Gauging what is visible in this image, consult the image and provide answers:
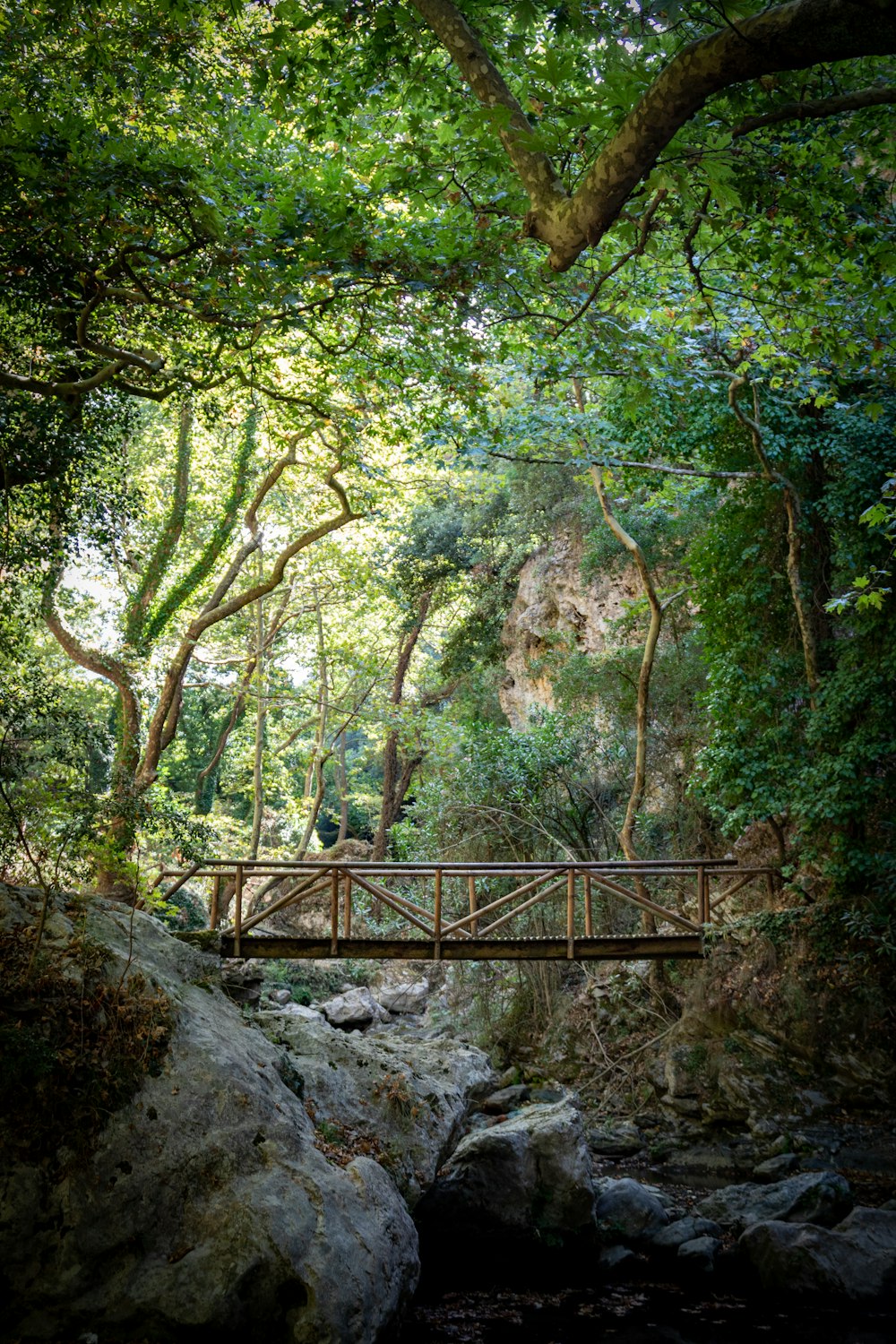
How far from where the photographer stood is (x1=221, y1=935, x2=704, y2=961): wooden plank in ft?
30.0

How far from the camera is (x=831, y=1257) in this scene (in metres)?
7.04

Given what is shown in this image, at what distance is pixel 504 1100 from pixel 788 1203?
3.95m

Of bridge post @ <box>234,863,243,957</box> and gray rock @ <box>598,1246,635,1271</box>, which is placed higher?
bridge post @ <box>234,863,243,957</box>

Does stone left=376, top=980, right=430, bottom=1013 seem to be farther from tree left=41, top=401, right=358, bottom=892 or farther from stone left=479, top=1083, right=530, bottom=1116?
tree left=41, top=401, right=358, bottom=892

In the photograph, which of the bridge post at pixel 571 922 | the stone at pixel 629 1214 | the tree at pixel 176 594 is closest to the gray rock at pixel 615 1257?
the stone at pixel 629 1214

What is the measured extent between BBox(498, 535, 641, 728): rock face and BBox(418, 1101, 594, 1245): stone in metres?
8.37

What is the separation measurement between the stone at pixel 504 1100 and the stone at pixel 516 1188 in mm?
2857

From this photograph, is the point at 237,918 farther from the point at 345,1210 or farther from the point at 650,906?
the point at 650,906

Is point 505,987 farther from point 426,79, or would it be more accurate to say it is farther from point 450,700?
point 426,79

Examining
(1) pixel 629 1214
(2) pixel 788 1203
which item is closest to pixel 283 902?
(1) pixel 629 1214

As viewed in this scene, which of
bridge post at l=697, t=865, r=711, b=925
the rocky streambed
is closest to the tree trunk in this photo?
the rocky streambed

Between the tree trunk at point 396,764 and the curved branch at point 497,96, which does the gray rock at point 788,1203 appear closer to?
the curved branch at point 497,96

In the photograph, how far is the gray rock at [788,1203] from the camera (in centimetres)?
794

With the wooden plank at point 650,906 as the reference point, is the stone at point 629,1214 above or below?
below
